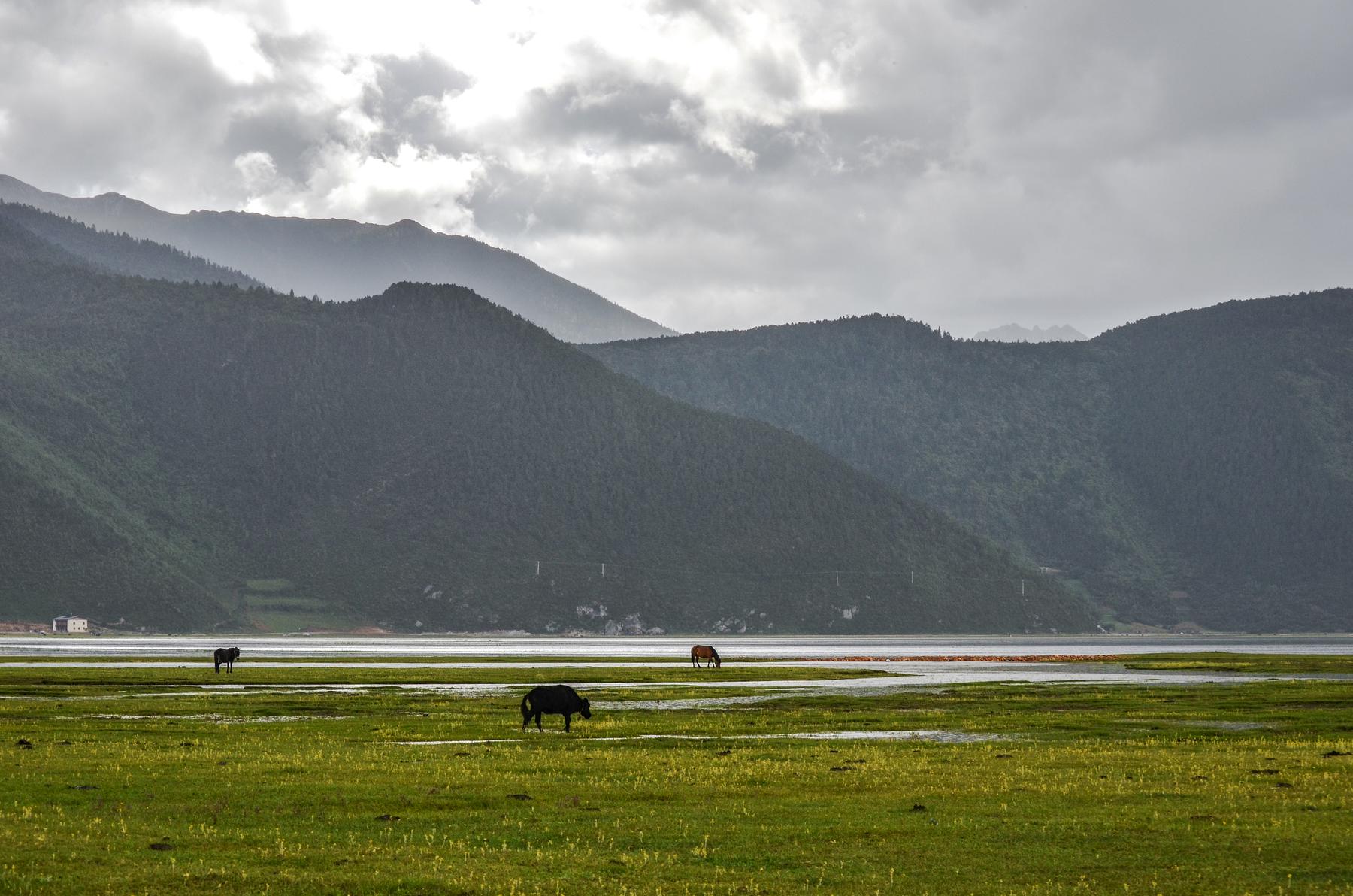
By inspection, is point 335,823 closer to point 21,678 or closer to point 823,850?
point 823,850

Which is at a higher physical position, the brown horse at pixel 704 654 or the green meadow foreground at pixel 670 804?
the brown horse at pixel 704 654

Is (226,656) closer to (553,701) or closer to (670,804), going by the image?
(553,701)

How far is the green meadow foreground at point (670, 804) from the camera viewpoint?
86.9 ft

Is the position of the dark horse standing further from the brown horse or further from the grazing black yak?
the grazing black yak

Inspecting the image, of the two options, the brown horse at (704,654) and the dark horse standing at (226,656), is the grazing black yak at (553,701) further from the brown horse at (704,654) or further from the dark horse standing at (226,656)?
the brown horse at (704,654)

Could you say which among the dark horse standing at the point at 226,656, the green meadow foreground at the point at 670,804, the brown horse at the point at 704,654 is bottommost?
the green meadow foreground at the point at 670,804

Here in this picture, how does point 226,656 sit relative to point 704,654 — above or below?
above

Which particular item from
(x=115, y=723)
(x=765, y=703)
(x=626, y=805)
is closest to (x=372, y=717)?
(x=115, y=723)

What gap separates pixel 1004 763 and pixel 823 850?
1629 cm

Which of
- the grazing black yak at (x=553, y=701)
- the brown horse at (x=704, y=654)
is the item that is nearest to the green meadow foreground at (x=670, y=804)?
the grazing black yak at (x=553, y=701)

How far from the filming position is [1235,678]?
11044 centimetres

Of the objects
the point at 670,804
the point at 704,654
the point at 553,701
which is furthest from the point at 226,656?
the point at 670,804

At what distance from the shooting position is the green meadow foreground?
2648cm

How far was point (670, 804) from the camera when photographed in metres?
35.5
